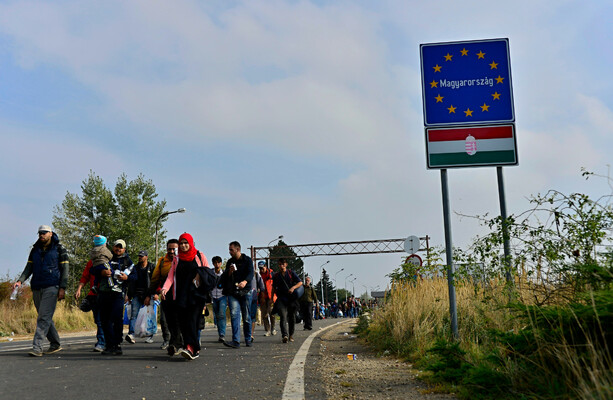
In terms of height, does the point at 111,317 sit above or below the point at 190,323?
above

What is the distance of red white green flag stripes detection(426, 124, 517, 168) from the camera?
9.49 m

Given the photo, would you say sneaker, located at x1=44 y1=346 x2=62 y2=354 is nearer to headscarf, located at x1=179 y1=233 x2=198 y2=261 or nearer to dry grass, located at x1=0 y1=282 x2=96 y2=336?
headscarf, located at x1=179 y1=233 x2=198 y2=261

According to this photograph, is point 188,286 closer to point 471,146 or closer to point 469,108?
point 471,146

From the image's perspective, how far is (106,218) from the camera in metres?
60.4

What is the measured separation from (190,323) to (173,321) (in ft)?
1.47

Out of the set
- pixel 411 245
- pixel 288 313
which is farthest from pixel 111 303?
pixel 411 245

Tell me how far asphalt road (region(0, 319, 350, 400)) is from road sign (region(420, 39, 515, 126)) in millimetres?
4194

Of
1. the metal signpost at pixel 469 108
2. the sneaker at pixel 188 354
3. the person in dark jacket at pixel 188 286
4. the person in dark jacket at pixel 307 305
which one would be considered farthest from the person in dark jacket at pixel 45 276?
the person in dark jacket at pixel 307 305

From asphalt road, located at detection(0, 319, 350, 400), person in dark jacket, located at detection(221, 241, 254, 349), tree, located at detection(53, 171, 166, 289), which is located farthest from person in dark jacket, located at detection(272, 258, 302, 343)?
tree, located at detection(53, 171, 166, 289)

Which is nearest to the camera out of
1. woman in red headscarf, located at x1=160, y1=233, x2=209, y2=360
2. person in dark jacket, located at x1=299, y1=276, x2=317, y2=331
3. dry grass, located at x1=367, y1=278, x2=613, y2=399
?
dry grass, located at x1=367, y1=278, x2=613, y2=399

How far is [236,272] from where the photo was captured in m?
12.3

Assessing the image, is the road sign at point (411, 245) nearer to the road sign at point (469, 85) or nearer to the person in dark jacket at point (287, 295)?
the person in dark jacket at point (287, 295)

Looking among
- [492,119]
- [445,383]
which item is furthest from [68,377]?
[492,119]

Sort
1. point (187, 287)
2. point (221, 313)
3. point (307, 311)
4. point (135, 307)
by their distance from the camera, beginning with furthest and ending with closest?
point (307, 311)
point (221, 313)
point (135, 307)
point (187, 287)
